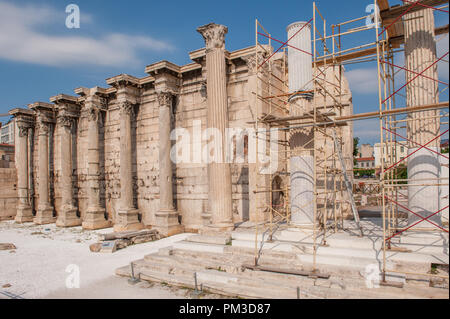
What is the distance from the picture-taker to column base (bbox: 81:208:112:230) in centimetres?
1802

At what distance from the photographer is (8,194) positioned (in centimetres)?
2359

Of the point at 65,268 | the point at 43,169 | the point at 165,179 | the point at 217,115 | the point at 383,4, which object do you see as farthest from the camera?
the point at 43,169

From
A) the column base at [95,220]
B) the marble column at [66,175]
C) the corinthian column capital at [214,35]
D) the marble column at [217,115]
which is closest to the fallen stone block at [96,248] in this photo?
the marble column at [217,115]

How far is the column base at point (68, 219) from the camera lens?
63.8 ft

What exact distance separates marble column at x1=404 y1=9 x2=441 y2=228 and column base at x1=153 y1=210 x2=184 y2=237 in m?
10.2

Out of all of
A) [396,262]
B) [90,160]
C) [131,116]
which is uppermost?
[131,116]

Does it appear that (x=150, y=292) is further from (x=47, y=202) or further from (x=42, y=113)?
(x=42, y=113)

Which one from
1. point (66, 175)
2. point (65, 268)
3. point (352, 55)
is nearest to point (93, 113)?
point (66, 175)

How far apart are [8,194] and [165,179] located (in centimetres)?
1578

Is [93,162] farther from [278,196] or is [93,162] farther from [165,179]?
[278,196]
